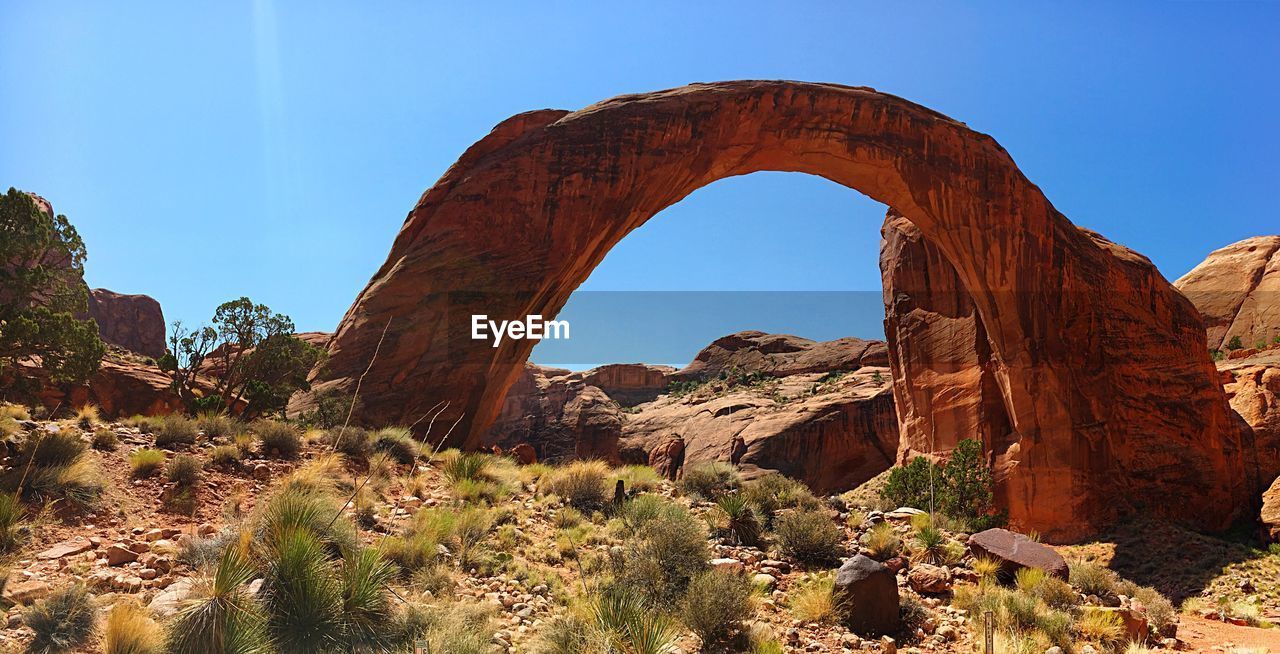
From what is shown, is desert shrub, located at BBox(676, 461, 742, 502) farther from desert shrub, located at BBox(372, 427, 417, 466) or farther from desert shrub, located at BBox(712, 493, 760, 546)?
desert shrub, located at BBox(372, 427, 417, 466)

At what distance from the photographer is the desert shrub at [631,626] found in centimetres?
446

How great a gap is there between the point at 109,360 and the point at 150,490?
21372mm

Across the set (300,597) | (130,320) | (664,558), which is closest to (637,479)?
(664,558)

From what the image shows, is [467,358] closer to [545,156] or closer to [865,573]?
[545,156]

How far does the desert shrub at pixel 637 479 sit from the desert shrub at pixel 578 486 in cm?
63

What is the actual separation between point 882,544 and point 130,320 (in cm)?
5865

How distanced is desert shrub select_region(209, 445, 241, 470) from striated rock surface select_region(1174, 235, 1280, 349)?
124 ft

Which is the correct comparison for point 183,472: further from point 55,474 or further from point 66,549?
point 66,549

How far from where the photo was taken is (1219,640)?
827 cm

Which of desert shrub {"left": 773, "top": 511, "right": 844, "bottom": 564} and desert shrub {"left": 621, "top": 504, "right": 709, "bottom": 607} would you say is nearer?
desert shrub {"left": 621, "top": 504, "right": 709, "bottom": 607}

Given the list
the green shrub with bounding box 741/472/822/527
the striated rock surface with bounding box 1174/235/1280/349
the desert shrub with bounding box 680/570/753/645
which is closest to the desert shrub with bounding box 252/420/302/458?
the desert shrub with bounding box 680/570/753/645

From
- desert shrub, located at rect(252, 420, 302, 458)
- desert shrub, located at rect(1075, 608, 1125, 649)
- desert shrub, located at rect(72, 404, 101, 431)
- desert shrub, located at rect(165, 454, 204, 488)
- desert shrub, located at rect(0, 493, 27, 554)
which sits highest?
desert shrub, located at rect(72, 404, 101, 431)

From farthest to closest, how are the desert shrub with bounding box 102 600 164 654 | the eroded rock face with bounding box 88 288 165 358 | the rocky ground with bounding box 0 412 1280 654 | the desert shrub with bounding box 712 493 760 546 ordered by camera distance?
the eroded rock face with bounding box 88 288 165 358, the desert shrub with bounding box 712 493 760 546, the rocky ground with bounding box 0 412 1280 654, the desert shrub with bounding box 102 600 164 654

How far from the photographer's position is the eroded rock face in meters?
47.3
